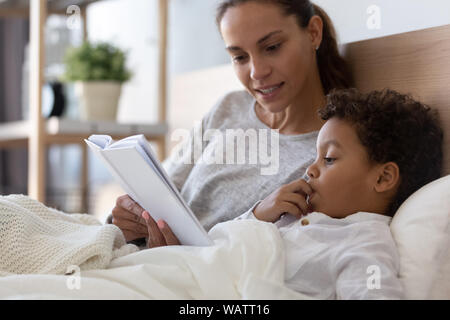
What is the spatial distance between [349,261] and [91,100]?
70.0 inches

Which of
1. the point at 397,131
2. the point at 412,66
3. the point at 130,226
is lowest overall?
the point at 130,226

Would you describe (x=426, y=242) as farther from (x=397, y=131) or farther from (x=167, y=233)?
(x=167, y=233)

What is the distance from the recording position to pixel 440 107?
3.88 ft

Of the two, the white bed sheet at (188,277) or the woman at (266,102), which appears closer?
the white bed sheet at (188,277)

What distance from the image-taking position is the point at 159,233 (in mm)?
1122

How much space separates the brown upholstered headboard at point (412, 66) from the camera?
1.18m

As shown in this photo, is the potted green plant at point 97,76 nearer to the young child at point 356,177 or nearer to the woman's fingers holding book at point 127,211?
the woman's fingers holding book at point 127,211

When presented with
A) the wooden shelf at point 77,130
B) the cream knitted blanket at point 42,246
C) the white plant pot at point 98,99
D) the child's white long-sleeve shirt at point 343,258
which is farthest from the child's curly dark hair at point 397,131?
the white plant pot at point 98,99

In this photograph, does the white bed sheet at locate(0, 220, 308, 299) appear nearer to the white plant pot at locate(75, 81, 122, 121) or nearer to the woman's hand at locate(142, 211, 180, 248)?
the woman's hand at locate(142, 211, 180, 248)

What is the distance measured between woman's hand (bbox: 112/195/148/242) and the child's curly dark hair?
1.47 feet

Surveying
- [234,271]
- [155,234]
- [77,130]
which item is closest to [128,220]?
[155,234]

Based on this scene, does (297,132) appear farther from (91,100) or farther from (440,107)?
(91,100)

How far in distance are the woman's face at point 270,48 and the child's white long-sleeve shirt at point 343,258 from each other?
1.22 feet

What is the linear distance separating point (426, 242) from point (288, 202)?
25 centimetres
